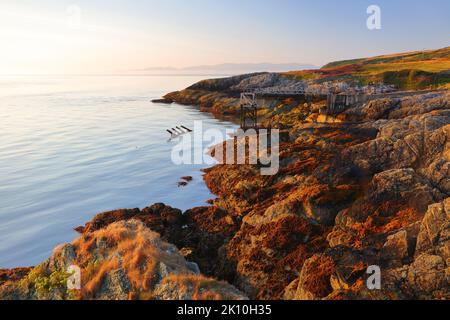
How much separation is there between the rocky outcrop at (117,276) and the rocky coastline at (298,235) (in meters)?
0.05

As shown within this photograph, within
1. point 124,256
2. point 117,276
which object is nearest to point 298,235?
point 124,256

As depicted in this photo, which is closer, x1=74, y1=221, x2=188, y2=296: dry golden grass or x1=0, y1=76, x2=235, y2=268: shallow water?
x1=74, y1=221, x2=188, y2=296: dry golden grass

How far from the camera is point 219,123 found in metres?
77.2

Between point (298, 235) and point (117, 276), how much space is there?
36.5 feet

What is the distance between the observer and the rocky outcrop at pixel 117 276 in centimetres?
1337

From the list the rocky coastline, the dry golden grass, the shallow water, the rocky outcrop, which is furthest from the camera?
the shallow water

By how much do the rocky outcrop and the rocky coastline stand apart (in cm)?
5

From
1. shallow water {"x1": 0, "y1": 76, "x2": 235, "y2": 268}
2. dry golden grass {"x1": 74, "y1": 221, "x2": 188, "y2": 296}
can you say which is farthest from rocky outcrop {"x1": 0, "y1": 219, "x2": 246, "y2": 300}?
shallow water {"x1": 0, "y1": 76, "x2": 235, "y2": 268}

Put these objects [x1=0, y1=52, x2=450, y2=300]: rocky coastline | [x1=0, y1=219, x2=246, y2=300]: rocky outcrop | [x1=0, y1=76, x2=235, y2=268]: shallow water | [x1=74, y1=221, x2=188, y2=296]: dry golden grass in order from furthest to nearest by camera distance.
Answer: [x1=0, y1=76, x2=235, y2=268]: shallow water
[x1=74, y1=221, x2=188, y2=296]: dry golden grass
[x1=0, y1=52, x2=450, y2=300]: rocky coastline
[x1=0, y1=219, x2=246, y2=300]: rocky outcrop

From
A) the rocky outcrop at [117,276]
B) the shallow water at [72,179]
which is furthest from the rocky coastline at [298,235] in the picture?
the shallow water at [72,179]

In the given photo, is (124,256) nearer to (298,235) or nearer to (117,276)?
(117,276)

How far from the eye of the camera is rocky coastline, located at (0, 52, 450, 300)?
1365cm

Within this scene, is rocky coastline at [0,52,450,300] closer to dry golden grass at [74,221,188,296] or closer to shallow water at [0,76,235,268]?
dry golden grass at [74,221,188,296]
